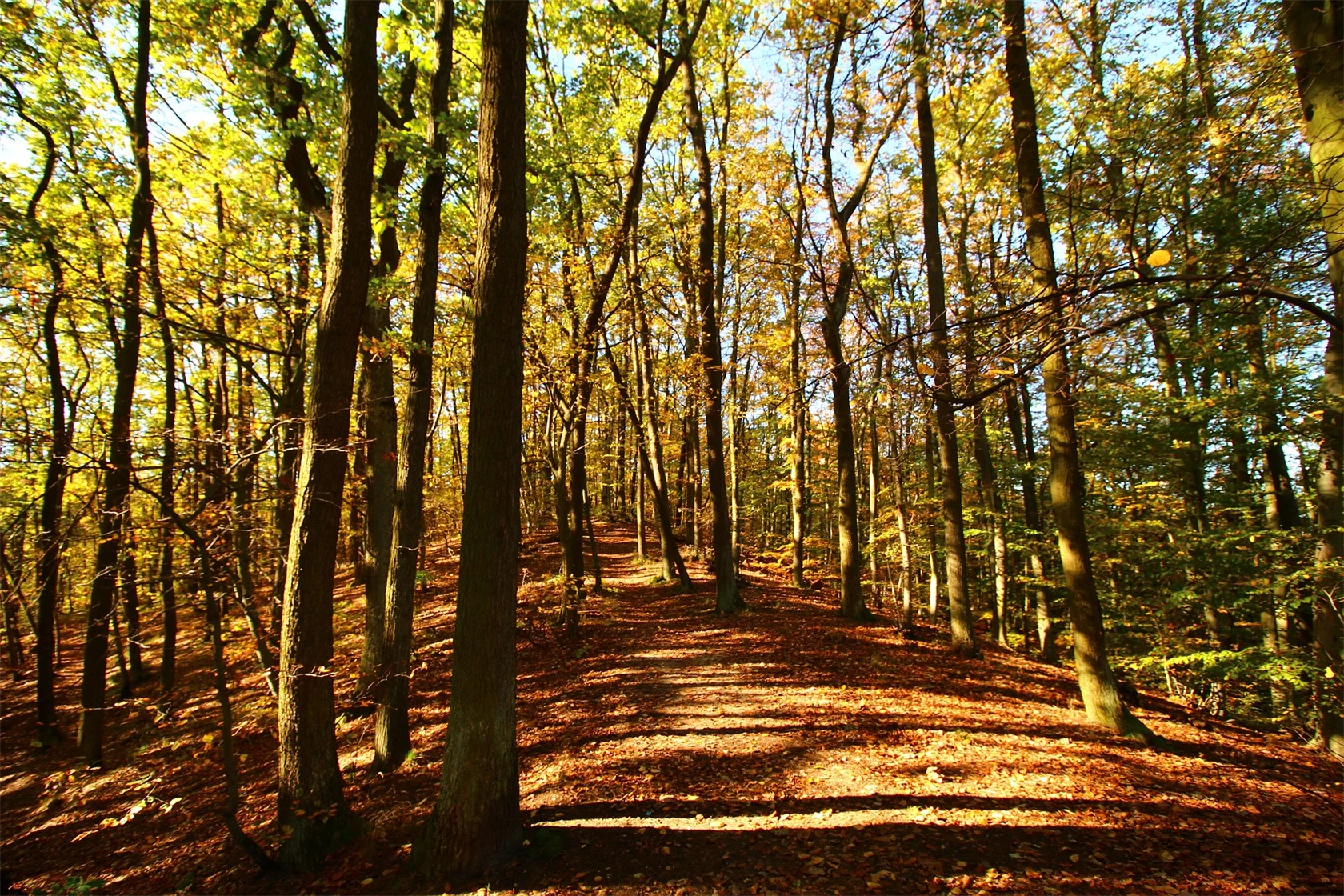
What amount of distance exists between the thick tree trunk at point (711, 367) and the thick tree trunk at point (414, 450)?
5.59 meters

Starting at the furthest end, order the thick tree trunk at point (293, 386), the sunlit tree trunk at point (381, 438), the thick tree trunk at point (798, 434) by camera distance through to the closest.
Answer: the thick tree trunk at point (798, 434) < the thick tree trunk at point (293, 386) < the sunlit tree trunk at point (381, 438)

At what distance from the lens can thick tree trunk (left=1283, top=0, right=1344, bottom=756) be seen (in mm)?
3959

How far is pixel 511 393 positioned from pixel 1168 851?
6.68 meters

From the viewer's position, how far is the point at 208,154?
406 inches

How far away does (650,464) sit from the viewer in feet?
46.7

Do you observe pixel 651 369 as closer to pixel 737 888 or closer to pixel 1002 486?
pixel 1002 486

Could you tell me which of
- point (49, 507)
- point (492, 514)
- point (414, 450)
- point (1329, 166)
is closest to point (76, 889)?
point (492, 514)

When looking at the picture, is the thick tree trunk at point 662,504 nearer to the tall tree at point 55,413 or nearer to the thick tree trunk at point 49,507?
the tall tree at point 55,413

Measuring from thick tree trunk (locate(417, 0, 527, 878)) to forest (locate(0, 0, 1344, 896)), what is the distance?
0.04 metres

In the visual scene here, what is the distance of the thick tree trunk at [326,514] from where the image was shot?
520cm

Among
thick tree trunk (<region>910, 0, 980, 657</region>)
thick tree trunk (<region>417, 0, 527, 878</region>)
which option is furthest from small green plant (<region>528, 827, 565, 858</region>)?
thick tree trunk (<region>910, 0, 980, 657</region>)

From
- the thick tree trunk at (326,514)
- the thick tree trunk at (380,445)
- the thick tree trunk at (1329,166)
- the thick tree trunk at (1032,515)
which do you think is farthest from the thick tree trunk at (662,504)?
the thick tree trunk at (1329,166)

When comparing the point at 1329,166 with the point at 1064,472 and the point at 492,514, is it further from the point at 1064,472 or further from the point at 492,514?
the point at 492,514

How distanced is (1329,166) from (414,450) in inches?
357
